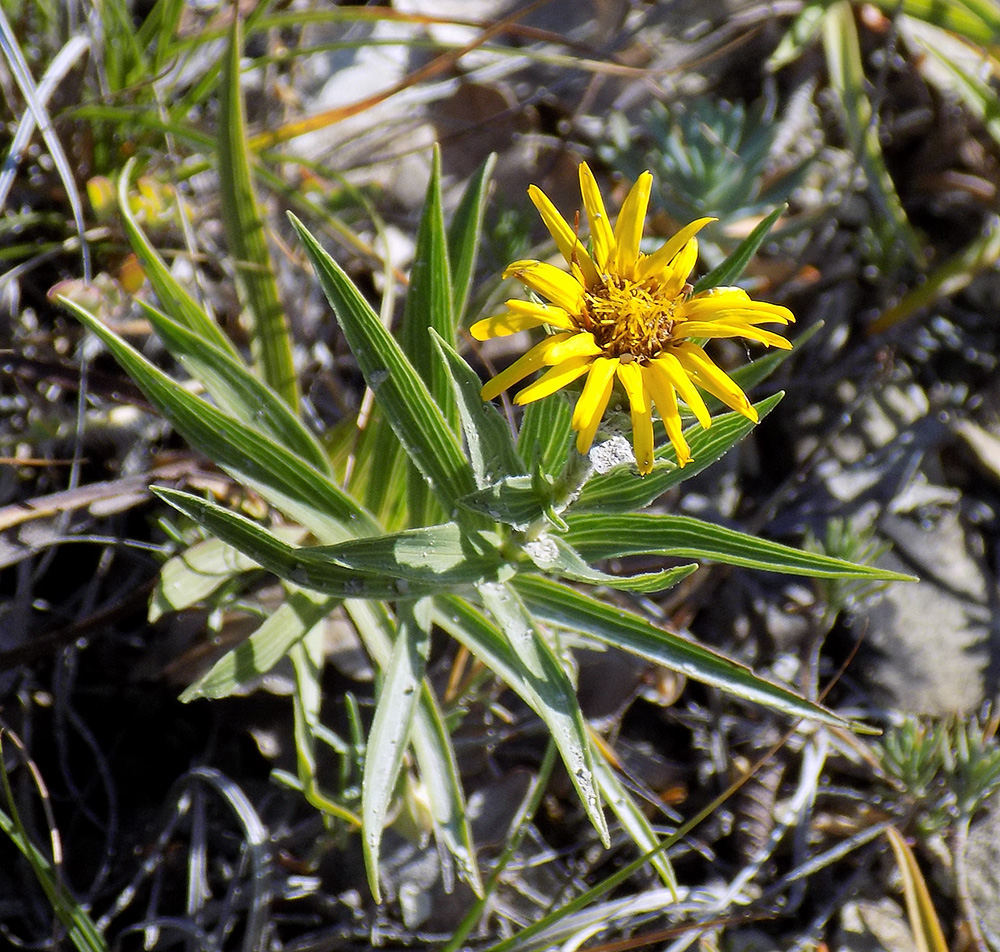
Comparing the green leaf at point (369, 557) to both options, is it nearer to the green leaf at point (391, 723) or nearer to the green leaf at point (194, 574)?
the green leaf at point (391, 723)

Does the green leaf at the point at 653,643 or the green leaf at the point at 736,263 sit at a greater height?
the green leaf at the point at 736,263

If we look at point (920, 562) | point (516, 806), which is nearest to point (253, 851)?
point (516, 806)

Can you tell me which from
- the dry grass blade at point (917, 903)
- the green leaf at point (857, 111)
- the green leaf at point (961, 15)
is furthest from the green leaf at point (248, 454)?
the green leaf at point (961, 15)

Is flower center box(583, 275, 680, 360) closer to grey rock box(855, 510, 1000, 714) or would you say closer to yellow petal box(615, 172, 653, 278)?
yellow petal box(615, 172, 653, 278)

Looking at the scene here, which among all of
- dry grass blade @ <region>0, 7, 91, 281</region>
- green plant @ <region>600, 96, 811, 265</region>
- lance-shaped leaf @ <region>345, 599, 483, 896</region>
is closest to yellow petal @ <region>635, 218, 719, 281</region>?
lance-shaped leaf @ <region>345, 599, 483, 896</region>

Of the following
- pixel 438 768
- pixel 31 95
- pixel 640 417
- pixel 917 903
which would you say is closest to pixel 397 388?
pixel 640 417

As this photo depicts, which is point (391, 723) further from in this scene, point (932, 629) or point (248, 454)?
point (932, 629)

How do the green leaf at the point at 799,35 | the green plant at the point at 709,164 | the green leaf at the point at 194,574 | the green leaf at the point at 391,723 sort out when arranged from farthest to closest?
the green leaf at the point at 799,35 < the green plant at the point at 709,164 < the green leaf at the point at 194,574 < the green leaf at the point at 391,723
